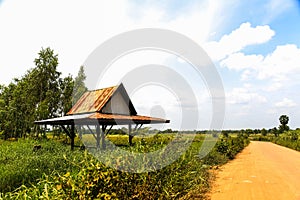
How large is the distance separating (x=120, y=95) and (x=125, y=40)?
175 inches

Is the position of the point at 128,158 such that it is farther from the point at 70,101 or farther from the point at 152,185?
the point at 70,101

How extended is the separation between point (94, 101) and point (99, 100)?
0.67 meters

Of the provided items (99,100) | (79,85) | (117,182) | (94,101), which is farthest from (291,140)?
(117,182)

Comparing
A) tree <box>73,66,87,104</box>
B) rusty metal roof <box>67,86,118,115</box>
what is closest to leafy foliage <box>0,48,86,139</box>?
tree <box>73,66,87,104</box>

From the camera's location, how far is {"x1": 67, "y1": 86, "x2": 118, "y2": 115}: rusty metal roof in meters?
13.5

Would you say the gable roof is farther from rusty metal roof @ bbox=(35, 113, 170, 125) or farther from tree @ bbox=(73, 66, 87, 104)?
tree @ bbox=(73, 66, 87, 104)

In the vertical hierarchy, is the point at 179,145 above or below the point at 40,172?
above

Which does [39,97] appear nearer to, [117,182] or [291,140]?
[117,182]

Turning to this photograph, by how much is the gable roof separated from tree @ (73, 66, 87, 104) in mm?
9796

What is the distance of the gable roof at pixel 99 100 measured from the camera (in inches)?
529

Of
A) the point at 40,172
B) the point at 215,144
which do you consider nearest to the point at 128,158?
the point at 40,172

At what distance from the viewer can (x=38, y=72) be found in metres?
25.8

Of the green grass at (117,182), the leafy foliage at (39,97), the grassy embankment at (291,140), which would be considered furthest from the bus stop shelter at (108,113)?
the grassy embankment at (291,140)

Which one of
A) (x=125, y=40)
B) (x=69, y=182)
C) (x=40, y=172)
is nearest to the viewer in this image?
(x=69, y=182)
